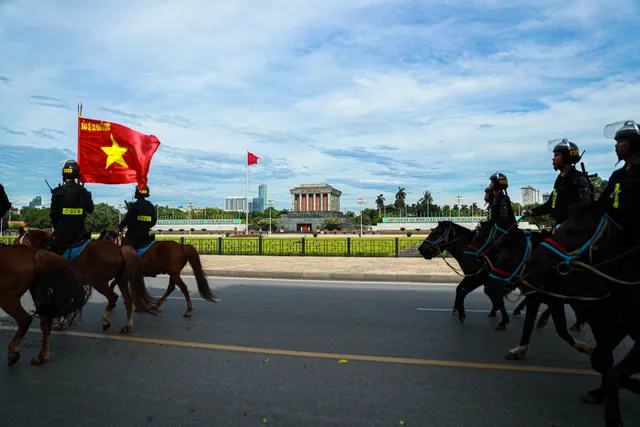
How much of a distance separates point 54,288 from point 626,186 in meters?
6.36

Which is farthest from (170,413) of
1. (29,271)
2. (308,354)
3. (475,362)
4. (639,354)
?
(639,354)

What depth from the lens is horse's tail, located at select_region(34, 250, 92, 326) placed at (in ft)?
18.0

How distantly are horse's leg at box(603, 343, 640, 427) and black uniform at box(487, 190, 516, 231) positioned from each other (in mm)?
3669

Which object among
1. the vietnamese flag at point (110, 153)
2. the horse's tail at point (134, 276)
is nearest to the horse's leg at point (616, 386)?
the horse's tail at point (134, 276)

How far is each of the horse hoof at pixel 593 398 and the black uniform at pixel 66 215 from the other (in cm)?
756

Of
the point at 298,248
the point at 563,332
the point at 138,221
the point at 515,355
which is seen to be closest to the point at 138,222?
the point at 138,221

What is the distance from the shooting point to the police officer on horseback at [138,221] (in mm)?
8461

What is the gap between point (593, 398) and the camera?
3982 millimetres

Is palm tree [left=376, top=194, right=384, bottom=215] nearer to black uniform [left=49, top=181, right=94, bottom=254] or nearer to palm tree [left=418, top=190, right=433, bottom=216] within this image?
palm tree [left=418, top=190, right=433, bottom=216]

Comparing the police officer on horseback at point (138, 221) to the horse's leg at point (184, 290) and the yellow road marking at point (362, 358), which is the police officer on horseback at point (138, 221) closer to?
the horse's leg at point (184, 290)

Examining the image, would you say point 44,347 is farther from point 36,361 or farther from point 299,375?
point 299,375

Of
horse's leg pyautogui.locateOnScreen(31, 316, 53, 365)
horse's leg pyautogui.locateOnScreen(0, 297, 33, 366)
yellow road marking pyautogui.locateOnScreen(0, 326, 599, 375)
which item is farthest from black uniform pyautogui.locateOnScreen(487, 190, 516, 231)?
horse's leg pyautogui.locateOnScreen(0, 297, 33, 366)

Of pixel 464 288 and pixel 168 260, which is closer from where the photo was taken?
pixel 464 288

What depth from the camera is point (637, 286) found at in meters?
3.48
